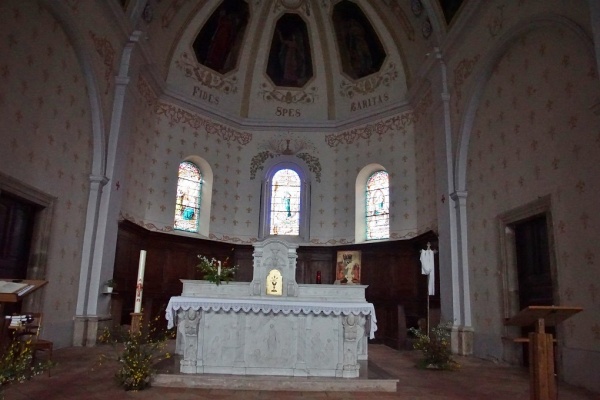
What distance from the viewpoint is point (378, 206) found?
54.7 feet

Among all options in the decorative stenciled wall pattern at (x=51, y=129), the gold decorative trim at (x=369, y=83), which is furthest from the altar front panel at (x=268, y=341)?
the gold decorative trim at (x=369, y=83)

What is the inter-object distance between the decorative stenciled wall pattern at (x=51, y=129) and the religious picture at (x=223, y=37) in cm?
648

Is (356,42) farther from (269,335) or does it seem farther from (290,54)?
(269,335)

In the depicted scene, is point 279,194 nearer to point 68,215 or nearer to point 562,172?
point 68,215

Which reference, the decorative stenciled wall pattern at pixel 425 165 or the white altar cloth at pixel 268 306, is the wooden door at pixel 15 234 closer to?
the white altar cloth at pixel 268 306

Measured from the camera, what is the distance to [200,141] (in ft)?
55.3

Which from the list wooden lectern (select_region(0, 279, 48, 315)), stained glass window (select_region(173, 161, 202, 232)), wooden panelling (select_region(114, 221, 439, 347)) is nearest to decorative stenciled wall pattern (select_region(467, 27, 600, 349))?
wooden panelling (select_region(114, 221, 439, 347))

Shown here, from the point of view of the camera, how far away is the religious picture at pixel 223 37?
16.6m

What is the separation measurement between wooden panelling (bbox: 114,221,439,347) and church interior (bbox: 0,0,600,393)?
69 mm

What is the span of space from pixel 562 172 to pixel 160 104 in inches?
492

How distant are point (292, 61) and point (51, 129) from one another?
10.4 m

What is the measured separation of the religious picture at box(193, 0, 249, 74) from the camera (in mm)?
16594

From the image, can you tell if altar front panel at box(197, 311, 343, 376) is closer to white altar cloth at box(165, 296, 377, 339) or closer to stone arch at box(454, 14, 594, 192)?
white altar cloth at box(165, 296, 377, 339)

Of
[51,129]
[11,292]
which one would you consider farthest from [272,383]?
[51,129]
